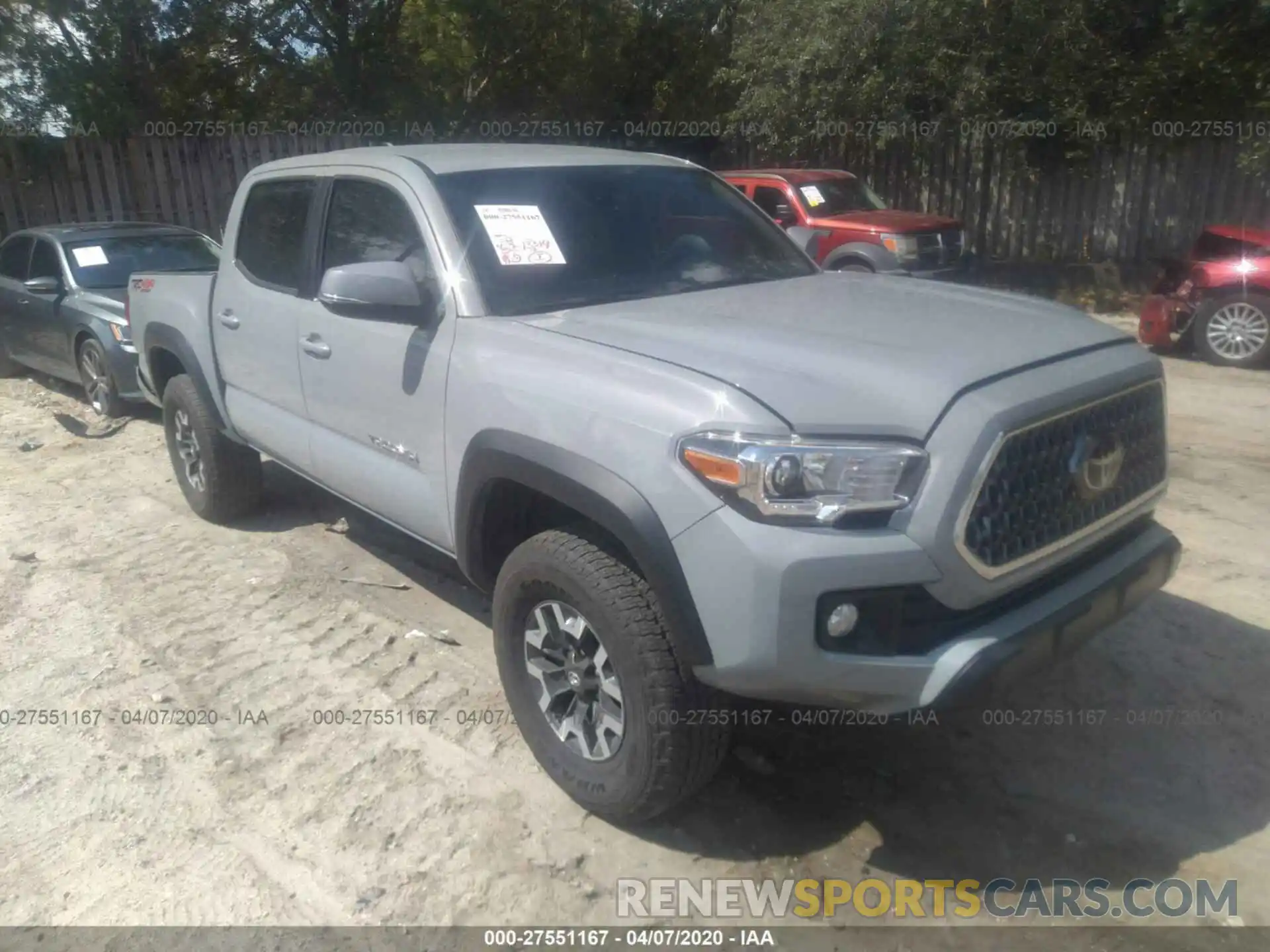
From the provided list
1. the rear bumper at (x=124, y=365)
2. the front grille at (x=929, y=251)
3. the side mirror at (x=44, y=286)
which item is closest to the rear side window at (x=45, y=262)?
the side mirror at (x=44, y=286)

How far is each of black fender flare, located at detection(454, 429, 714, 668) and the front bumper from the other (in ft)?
0.14

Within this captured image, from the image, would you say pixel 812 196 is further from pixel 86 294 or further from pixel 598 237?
pixel 598 237

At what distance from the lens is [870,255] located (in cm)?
1106

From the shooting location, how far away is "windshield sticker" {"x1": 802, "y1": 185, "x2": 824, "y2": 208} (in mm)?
12172

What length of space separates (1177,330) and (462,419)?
28.7 feet

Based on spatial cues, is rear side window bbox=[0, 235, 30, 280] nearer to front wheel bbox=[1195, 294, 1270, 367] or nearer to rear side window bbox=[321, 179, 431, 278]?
rear side window bbox=[321, 179, 431, 278]

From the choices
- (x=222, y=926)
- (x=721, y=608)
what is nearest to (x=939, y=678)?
(x=721, y=608)

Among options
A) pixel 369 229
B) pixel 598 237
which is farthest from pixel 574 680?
pixel 369 229

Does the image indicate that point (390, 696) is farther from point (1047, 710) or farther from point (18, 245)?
point (18, 245)

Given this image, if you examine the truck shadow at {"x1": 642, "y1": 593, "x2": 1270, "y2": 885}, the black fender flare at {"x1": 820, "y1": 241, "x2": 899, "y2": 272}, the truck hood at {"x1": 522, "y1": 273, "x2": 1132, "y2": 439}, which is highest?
the truck hood at {"x1": 522, "y1": 273, "x2": 1132, "y2": 439}

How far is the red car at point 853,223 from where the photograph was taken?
1149 centimetres

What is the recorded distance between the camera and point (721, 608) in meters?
2.64

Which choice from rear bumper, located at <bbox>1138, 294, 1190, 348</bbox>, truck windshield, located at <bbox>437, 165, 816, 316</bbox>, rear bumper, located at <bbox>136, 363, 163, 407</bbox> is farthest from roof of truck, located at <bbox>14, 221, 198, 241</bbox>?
rear bumper, located at <bbox>1138, 294, 1190, 348</bbox>

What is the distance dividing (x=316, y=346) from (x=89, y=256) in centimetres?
571
